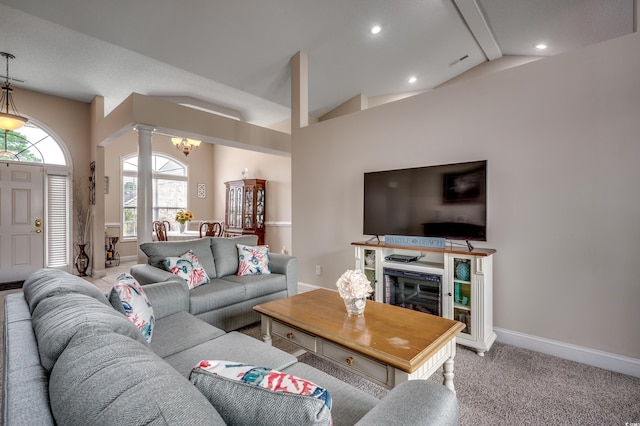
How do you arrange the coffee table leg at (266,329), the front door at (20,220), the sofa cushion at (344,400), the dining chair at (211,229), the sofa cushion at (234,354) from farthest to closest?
the dining chair at (211,229), the front door at (20,220), the coffee table leg at (266,329), the sofa cushion at (234,354), the sofa cushion at (344,400)

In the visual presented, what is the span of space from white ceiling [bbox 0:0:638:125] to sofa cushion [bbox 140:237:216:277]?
252 cm

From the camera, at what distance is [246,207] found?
7.30 m

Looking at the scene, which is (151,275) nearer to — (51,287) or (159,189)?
(51,287)

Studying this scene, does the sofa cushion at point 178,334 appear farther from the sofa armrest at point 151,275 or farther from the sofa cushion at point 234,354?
the sofa armrest at point 151,275

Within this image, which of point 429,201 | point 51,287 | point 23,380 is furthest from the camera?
point 429,201

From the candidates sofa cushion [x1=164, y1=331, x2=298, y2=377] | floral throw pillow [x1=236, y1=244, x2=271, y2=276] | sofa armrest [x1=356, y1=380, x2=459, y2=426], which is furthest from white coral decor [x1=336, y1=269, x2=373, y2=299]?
floral throw pillow [x1=236, y1=244, x2=271, y2=276]

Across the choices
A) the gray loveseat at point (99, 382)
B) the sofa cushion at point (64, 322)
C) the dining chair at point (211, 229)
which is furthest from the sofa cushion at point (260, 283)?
the dining chair at point (211, 229)

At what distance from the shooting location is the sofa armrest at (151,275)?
108 inches

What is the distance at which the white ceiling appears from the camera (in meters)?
3.38

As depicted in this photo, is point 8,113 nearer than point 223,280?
No

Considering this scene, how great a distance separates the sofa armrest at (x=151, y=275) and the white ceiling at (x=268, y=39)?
274cm

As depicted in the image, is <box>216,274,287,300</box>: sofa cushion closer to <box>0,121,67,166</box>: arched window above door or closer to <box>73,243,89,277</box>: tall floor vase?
<box>73,243,89,277</box>: tall floor vase

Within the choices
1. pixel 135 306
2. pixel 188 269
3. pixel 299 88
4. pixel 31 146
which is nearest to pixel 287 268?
pixel 188 269

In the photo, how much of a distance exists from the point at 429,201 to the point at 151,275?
2821mm
